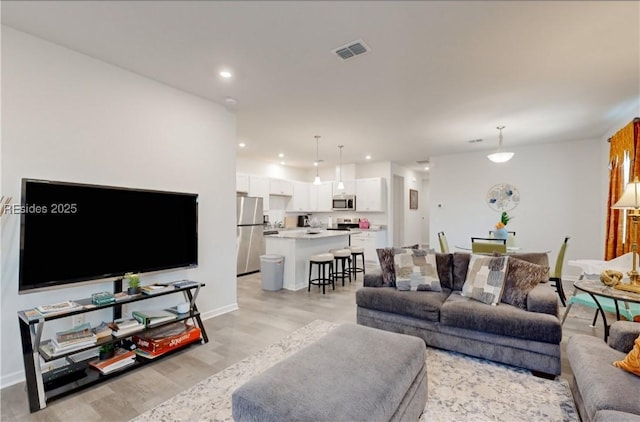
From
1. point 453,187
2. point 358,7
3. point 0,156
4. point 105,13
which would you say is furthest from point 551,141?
point 0,156

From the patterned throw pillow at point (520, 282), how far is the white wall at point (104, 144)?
3325 mm

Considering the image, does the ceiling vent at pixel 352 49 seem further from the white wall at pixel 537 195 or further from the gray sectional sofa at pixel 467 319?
the white wall at pixel 537 195

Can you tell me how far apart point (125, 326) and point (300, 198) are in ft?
21.2

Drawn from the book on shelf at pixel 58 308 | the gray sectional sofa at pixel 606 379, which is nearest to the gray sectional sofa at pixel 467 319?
the gray sectional sofa at pixel 606 379

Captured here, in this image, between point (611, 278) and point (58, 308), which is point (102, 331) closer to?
point (58, 308)

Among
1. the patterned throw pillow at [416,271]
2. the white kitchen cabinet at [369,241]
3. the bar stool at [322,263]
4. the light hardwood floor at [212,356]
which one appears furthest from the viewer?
the white kitchen cabinet at [369,241]

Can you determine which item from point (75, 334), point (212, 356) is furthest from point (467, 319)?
point (75, 334)

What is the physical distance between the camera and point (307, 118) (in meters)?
4.50

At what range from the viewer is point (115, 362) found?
2457mm

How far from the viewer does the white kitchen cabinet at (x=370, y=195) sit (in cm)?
794

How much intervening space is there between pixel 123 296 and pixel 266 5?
2706 mm

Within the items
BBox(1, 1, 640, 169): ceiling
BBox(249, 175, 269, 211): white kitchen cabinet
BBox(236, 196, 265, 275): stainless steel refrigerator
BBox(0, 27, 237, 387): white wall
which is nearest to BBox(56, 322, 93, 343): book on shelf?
BBox(0, 27, 237, 387): white wall

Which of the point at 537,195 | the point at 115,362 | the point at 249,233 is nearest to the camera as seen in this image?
the point at 115,362

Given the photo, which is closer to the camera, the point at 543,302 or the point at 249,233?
the point at 543,302
